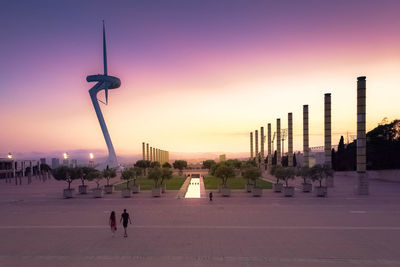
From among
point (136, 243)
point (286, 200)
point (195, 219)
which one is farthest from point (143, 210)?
point (286, 200)

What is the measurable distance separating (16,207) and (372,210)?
1166 inches

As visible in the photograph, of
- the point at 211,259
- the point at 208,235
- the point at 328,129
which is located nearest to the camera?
the point at 211,259

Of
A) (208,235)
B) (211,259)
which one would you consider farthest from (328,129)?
(211,259)

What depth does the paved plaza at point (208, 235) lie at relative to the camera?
12.4 meters

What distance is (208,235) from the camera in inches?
623

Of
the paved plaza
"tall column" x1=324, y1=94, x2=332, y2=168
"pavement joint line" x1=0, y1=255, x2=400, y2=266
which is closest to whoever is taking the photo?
"pavement joint line" x1=0, y1=255, x2=400, y2=266

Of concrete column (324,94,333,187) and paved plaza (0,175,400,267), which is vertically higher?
concrete column (324,94,333,187)

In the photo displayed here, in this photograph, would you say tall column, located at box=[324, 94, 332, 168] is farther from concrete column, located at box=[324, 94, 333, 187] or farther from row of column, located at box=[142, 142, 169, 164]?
row of column, located at box=[142, 142, 169, 164]

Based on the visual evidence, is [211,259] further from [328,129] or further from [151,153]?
[151,153]

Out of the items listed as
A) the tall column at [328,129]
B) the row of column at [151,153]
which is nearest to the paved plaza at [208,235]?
the tall column at [328,129]

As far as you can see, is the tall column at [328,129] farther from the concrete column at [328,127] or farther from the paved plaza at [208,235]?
the paved plaza at [208,235]

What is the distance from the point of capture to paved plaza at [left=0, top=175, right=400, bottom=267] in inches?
488

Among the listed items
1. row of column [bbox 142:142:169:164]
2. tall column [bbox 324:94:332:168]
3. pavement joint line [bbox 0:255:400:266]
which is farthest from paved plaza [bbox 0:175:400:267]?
row of column [bbox 142:142:169:164]

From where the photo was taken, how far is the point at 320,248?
13.6 m
